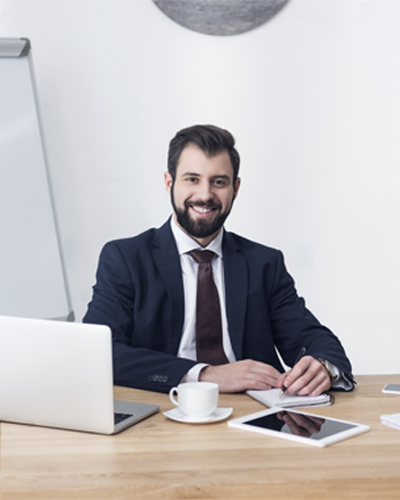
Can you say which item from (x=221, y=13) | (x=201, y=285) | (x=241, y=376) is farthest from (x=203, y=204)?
(x=221, y=13)

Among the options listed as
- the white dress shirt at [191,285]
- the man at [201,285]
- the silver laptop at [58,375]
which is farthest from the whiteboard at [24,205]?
the silver laptop at [58,375]

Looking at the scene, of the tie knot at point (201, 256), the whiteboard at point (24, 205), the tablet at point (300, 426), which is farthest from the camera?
the whiteboard at point (24, 205)

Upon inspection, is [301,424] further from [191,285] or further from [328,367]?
[191,285]

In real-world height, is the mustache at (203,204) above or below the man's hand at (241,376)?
above

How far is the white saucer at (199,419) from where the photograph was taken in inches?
42.2

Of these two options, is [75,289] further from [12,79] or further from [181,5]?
[181,5]

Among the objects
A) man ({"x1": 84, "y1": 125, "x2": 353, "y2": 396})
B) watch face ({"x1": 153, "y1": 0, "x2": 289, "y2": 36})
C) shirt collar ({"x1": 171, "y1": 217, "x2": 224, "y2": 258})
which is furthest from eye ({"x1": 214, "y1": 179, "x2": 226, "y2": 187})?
watch face ({"x1": 153, "y1": 0, "x2": 289, "y2": 36})

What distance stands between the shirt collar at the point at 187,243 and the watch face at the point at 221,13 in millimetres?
1232

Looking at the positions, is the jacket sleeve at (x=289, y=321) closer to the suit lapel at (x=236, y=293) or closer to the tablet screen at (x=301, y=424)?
the suit lapel at (x=236, y=293)

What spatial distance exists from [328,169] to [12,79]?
1.51 meters

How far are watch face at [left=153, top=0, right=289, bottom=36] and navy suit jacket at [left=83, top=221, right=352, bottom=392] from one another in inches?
49.2

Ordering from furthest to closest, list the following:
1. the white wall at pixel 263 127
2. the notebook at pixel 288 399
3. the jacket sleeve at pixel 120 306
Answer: the white wall at pixel 263 127 → the jacket sleeve at pixel 120 306 → the notebook at pixel 288 399

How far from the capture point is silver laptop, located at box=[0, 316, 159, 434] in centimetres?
99

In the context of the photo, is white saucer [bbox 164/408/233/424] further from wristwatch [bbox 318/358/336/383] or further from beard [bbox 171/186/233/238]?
beard [bbox 171/186/233/238]
